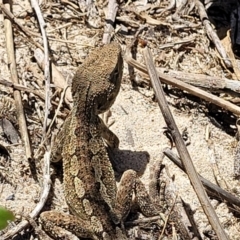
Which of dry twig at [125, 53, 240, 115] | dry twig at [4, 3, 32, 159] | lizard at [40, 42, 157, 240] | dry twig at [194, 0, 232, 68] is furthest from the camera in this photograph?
dry twig at [194, 0, 232, 68]

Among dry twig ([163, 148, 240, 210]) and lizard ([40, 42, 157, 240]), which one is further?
dry twig ([163, 148, 240, 210])

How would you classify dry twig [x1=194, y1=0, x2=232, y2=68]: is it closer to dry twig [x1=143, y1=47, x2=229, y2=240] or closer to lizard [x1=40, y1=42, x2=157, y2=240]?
lizard [x1=40, y1=42, x2=157, y2=240]

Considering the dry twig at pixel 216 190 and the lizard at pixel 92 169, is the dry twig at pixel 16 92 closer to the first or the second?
the lizard at pixel 92 169

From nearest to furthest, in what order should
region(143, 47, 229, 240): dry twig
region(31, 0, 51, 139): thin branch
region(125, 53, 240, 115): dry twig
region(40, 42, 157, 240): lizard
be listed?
region(143, 47, 229, 240): dry twig, region(40, 42, 157, 240): lizard, region(31, 0, 51, 139): thin branch, region(125, 53, 240, 115): dry twig

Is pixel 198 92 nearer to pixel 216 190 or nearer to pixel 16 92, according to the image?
pixel 216 190

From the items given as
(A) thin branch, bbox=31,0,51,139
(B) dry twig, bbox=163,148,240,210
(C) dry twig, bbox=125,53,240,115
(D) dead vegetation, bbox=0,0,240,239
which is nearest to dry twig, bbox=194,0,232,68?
(D) dead vegetation, bbox=0,0,240,239

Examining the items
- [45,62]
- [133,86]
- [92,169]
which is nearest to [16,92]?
[45,62]
